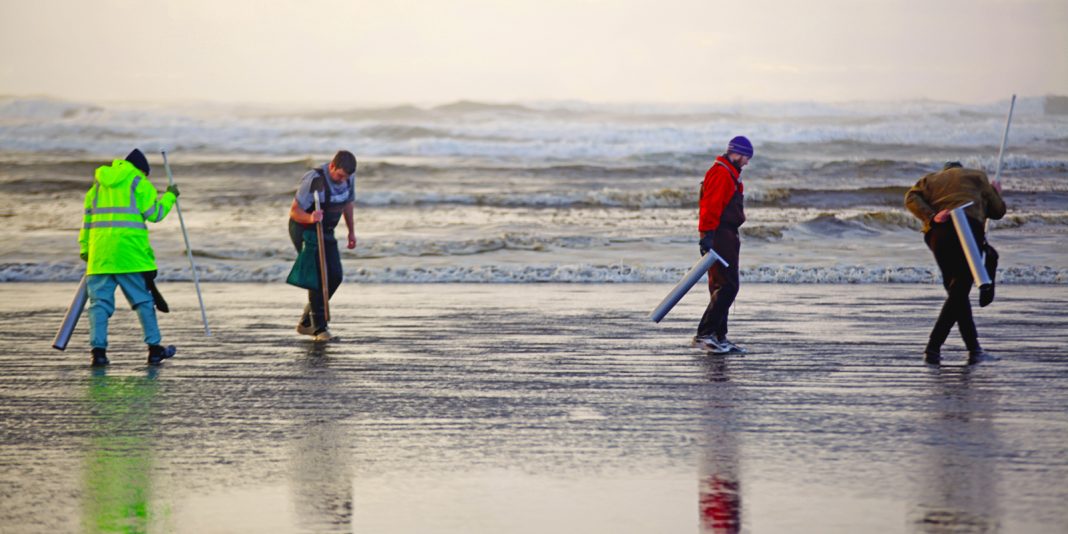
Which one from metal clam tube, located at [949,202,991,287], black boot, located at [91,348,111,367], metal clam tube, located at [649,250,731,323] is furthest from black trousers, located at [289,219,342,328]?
metal clam tube, located at [949,202,991,287]

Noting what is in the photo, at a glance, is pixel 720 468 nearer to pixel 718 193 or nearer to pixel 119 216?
pixel 718 193

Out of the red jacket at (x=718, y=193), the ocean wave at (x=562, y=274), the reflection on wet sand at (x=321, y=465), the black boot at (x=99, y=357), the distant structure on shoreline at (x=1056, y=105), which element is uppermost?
the distant structure on shoreline at (x=1056, y=105)

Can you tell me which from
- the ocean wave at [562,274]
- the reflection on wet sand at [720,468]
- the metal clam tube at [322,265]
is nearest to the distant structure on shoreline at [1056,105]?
the ocean wave at [562,274]

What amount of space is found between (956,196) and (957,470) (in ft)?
13.5

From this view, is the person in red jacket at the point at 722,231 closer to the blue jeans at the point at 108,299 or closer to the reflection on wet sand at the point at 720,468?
the reflection on wet sand at the point at 720,468

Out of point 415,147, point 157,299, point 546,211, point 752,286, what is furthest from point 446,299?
point 415,147

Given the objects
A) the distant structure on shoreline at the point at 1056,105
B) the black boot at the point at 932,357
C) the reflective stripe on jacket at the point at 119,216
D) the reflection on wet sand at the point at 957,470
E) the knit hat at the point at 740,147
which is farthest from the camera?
the distant structure on shoreline at the point at 1056,105

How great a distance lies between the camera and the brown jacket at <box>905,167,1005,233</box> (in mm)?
9672

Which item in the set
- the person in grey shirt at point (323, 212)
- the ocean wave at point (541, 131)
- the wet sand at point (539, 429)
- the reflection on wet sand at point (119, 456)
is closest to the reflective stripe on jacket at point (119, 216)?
the wet sand at point (539, 429)

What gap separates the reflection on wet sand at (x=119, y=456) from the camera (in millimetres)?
5367

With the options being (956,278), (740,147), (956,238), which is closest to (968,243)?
(956,238)

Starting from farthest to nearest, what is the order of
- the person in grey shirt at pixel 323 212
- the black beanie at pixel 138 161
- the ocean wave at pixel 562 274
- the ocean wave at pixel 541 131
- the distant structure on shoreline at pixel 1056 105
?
the distant structure on shoreline at pixel 1056 105
the ocean wave at pixel 541 131
the ocean wave at pixel 562 274
the person in grey shirt at pixel 323 212
the black beanie at pixel 138 161

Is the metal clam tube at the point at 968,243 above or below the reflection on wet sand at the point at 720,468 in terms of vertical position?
above

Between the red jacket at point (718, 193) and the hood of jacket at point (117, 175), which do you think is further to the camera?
the red jacket at point (718, 193)
